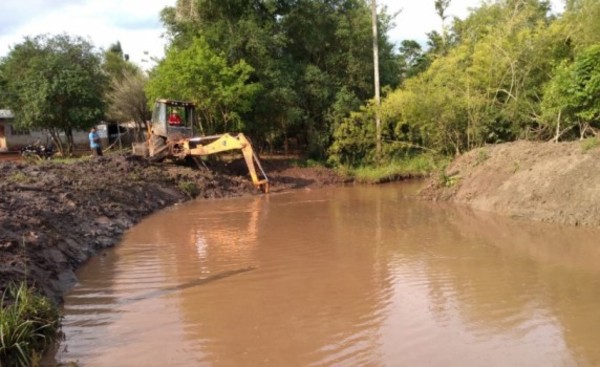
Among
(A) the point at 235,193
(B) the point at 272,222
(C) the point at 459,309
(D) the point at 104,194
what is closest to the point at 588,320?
(C) the point at 459,309

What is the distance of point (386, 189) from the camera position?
19.6 metres

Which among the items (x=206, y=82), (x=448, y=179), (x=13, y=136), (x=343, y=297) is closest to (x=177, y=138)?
(x=206, y=82)

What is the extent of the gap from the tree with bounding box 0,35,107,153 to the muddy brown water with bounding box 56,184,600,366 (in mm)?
19390

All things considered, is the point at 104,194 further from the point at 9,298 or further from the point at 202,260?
the point at 9,298

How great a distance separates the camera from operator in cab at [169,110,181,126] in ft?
64.1

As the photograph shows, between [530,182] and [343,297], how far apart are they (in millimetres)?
7926

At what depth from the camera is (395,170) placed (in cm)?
2227

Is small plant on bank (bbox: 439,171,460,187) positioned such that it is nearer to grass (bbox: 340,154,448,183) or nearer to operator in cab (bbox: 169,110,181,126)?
grass (bbox: 340,154,448,183)

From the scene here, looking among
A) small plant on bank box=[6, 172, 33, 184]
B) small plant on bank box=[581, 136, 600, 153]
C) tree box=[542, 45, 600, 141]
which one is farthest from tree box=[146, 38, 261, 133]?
small plant on bank box=[581, 136, 600, 153]

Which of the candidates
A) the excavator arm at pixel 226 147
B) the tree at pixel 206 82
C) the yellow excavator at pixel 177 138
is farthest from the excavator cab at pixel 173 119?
the tree at pixel 206 82

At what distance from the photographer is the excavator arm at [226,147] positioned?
58.7 feet

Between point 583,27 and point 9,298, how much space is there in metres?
17.6

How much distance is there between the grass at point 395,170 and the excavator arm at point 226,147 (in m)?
4.84

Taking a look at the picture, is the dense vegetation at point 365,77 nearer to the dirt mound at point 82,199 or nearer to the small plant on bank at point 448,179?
the dirt mound at point 82,199
